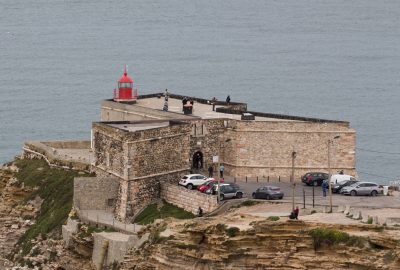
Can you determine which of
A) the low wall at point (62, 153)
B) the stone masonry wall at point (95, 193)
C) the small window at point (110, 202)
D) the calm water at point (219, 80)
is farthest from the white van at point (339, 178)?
the calm water at point (219, 80)

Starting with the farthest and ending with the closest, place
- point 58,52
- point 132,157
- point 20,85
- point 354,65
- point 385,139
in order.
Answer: point 58,52 → point 354,65 → point 20,85 → point 385,139 → point 132,157

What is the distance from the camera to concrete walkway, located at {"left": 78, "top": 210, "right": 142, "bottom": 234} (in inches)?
2744

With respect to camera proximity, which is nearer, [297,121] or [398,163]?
[297,121]

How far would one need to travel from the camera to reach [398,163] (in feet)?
386

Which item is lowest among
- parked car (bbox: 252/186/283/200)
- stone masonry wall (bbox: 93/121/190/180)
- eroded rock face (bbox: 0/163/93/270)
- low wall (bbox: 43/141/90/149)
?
eroded rock face (bbox: 0/163/93/270)

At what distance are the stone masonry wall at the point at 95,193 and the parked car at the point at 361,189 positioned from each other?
1249 cm

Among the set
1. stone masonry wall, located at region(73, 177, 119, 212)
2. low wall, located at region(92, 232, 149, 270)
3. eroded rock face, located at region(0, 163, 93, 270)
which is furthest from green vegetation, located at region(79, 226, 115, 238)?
stone masonry wall, located at region(73, 177, 119, 212)

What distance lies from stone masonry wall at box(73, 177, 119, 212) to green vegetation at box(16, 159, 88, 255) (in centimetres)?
186

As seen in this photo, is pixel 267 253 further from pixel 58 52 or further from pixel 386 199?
pixel 58 52

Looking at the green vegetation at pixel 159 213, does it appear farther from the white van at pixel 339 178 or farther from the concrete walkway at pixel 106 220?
the white van at pixel 339 178

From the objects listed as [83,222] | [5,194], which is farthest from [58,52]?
[83,222]

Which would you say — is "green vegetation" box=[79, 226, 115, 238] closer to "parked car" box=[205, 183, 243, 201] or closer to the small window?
the small window

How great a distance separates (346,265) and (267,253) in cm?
406

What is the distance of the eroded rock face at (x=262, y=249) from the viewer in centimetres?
5559
